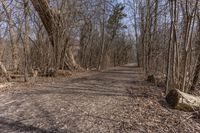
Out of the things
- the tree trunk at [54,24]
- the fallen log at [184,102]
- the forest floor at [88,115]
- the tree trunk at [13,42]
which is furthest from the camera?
the tree trunk at [13,42]

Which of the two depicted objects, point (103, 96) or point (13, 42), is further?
point (13, 42)

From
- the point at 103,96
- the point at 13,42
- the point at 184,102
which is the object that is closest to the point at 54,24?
the point at 13,42

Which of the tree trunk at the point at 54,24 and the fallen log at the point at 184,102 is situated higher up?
the tree trunk at the point at 54,24

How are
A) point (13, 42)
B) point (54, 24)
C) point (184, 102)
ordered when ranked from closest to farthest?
1. point (184, 102)
2. point (54, 24)
3. point (13, 42)

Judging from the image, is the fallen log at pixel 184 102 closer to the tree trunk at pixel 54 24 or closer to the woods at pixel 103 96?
the woods at pixel 103 96

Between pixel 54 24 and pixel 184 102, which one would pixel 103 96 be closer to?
pixel 184 102

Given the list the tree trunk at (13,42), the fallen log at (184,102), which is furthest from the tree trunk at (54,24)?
the fallen log at (184,102)

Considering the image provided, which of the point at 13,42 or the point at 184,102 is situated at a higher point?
the point at 13,42

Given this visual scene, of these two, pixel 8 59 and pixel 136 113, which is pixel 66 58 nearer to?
Result: pixel 8 59

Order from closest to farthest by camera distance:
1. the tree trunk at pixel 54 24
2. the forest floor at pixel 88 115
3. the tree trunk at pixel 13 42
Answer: the forest floor at pixel 88 115 → the tree trunk at pixel 54 24 → the tree trunk at pixel 13 42

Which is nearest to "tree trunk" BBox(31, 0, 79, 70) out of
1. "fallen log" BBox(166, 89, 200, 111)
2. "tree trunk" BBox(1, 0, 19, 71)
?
"tree trunk" BBox(1, 0, 19, 71)

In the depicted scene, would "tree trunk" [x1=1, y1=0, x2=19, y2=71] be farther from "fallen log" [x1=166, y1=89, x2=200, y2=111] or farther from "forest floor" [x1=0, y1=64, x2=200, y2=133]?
"fallen log" [x1=166, y1=89, x2=200, y2=111]

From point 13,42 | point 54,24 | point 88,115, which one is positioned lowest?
point 88,115

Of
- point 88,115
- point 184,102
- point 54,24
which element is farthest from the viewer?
point 54,24
